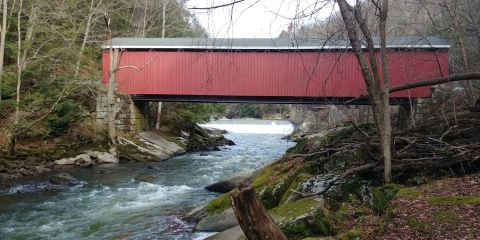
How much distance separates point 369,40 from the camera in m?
4.81

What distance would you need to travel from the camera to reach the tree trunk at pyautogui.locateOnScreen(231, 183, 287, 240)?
2.65 m

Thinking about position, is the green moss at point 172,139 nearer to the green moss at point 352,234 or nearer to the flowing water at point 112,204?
the flowing water at point 112,204

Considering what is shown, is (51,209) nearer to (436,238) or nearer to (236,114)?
(436,238)

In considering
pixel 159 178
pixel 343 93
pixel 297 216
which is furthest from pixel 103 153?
pixel 297 216

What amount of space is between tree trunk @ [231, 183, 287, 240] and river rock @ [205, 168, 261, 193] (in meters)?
5.71

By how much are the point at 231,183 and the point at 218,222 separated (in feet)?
10.00

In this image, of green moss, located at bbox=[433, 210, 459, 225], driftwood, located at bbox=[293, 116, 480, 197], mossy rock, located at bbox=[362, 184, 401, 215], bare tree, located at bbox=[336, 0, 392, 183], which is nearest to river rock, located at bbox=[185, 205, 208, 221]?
driftwood, located at bbox=[293, 116, 480, 197]

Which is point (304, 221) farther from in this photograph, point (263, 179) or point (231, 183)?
point (231, 183)

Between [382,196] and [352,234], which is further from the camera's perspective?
[382,196]

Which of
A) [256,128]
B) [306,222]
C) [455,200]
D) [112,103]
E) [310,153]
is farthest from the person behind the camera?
[256,128]

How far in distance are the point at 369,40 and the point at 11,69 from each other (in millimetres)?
12747

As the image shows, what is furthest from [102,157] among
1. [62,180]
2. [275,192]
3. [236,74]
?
[275,192]

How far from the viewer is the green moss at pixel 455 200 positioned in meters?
3.92

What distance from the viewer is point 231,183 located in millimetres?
9141
